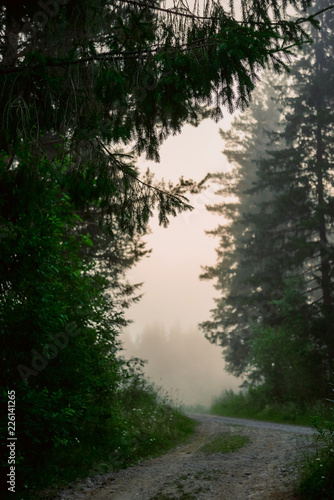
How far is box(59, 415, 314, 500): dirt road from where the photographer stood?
17.8 feet

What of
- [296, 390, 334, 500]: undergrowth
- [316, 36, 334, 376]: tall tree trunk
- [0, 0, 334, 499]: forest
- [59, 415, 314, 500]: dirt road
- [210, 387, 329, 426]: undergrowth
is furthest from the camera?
[316, 36, 334, 376]: tall tree trunk

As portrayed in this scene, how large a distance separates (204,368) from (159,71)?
333ft

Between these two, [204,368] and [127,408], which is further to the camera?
[204,368]

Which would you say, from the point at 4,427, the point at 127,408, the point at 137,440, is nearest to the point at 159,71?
the point at 4,427

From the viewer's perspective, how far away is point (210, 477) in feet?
20.5

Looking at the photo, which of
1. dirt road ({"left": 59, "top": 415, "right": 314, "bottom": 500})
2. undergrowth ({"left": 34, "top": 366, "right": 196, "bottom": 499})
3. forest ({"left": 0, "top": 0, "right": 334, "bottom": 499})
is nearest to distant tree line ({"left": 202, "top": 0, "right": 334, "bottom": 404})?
undergrowth ({"left": 34, "top": 366, "right": 196, "bottom": 499})

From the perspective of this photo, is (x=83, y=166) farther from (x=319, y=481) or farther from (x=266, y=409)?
(x=266, y=409)

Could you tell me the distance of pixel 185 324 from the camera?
4528 inches

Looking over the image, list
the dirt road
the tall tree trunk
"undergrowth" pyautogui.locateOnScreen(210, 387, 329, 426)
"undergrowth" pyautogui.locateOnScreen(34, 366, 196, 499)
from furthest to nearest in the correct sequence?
the tall tree trunk → "undergrowth" pyautogui.locateOnScreen(210, 387, 329, 426) → "undergrowth" pyautogui.locateOnScreen(34, 366, 196, 499) → the dirt road

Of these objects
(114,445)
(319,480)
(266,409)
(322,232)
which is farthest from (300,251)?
(319,480)

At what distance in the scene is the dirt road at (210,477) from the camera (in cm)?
543

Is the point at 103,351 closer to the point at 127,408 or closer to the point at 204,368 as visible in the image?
the point at 127,408

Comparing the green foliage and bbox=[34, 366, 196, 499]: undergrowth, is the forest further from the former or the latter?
the green foliage

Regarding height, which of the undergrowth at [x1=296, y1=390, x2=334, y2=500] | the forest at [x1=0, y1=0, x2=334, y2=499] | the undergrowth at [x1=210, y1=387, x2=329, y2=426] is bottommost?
the undergrowth at [x1=210, y1=387, x2=329, y2=426]
